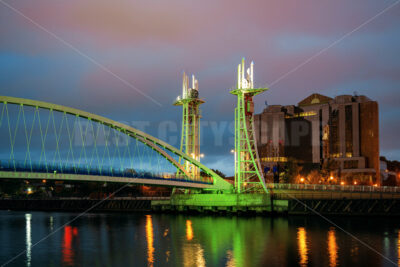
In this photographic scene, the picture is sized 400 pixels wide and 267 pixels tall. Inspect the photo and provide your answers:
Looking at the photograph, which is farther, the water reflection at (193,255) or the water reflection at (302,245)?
the water reflection at (302,245)

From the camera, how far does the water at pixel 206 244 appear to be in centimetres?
3102

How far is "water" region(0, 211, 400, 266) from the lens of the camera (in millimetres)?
31016

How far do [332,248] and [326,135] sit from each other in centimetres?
9245

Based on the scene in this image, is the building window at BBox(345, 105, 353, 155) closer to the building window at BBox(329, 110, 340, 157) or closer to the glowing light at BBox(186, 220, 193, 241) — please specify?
the building window at BBox(329, 110, 340, 157)

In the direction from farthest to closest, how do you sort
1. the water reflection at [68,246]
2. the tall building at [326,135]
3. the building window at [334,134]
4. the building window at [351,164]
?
the building window at [334,134] → the building window at [351,164] → the tall building at [326,135] → the water reflection at [68,246]

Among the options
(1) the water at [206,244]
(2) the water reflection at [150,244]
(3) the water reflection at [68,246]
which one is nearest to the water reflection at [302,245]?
(1) the water at [206,244]

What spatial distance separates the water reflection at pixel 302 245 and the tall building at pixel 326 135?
67.8 metres

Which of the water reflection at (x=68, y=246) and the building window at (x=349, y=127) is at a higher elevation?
the building window at (x=349, y=127)

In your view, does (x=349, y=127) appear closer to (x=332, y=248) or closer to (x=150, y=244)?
(x=332, y=248)

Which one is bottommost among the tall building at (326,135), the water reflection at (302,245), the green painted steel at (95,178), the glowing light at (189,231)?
the glowing light at (189,231)

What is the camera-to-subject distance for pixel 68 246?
38062 millimetres

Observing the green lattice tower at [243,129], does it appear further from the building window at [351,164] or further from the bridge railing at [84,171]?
the building window at [351,164]

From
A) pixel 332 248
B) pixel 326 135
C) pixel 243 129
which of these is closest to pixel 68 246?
pixel 332 248

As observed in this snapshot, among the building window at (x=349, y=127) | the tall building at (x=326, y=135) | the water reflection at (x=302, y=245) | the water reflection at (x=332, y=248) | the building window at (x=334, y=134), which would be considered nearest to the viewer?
the water reflection at (x=332, y=248)
